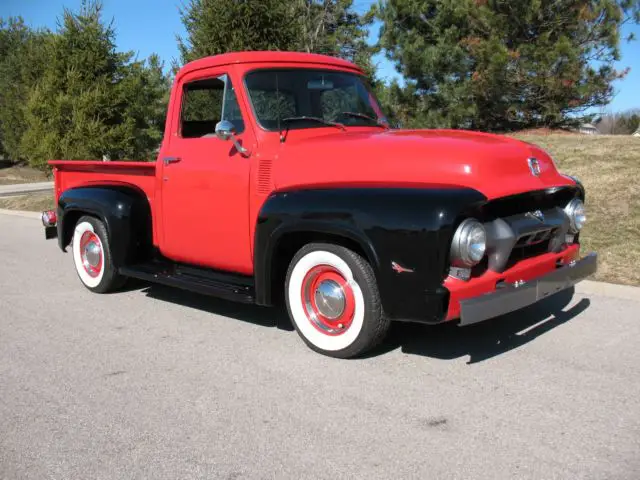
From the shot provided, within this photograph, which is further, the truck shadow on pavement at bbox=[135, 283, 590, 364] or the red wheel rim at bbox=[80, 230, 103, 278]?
the red wheel rim at bbox=[80, 230, 103, 278]

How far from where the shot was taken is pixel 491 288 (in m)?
3.89

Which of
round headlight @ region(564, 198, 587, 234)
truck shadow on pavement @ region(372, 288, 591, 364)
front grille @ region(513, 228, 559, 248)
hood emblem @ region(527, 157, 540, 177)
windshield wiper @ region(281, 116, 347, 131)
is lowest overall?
truck shadow on pavement @ region(372, 288, 591, 364)

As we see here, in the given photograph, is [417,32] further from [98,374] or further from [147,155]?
[98,374]

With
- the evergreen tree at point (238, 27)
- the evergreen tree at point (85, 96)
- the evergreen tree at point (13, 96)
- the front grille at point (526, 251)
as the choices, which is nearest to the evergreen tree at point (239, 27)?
the evergreen tree at point (238, 27)

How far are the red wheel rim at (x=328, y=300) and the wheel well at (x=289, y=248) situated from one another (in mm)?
185

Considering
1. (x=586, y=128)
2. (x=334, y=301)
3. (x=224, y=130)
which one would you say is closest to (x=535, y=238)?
(x=334, y=301)

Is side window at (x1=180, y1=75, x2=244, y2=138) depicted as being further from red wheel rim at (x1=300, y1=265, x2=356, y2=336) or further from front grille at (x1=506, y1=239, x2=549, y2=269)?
front grille at (x1=506, y1=239, x2=549, y2=269)

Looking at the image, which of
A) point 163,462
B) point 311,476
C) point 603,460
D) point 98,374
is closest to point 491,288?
point 603,460

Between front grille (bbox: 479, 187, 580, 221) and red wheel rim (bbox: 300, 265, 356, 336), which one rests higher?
front grille (bbox: 479, 187, 580, 221)

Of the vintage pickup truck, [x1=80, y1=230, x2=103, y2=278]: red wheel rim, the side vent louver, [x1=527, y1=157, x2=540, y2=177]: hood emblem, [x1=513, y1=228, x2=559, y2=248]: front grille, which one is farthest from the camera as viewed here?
[x1=80, y1=230, x2=103, y2=278]: red wheel rim

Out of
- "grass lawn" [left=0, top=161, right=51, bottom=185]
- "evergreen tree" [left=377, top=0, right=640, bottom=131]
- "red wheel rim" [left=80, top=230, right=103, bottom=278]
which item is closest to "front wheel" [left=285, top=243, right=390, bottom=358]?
"red wheel rim" [left=80, top=230, right=103, bottom=278]

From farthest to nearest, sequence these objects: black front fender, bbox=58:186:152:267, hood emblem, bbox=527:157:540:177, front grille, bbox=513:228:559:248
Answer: black front fender, bbox=58:186:152:267 < hood emblem, bbox=527:157:540:177 < front grille, bbox=513:228:559:248

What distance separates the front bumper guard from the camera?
12.0 ft

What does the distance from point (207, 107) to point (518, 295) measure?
2.92 m
